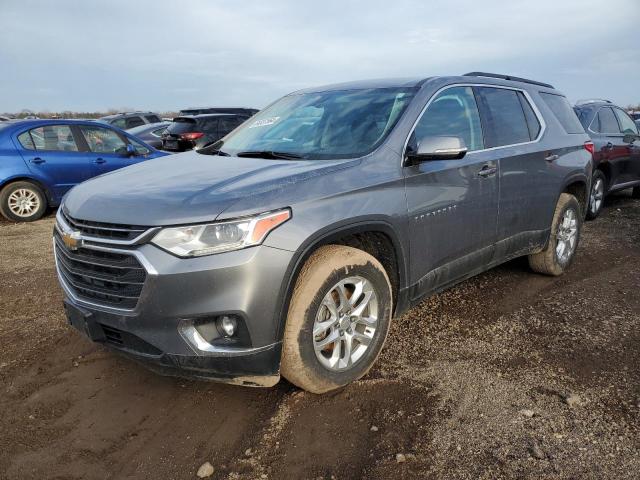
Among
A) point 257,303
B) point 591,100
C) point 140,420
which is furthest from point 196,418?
point 591,100

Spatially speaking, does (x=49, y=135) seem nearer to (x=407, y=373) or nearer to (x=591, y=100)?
(x=407, y=373)

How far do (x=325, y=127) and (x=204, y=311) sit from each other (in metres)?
1.70

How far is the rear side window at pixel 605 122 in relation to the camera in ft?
26.3

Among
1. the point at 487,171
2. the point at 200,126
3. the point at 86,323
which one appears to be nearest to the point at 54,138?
the point at 200,126

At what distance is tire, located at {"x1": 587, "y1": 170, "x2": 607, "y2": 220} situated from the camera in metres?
8.04

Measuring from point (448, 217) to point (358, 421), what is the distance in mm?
1457

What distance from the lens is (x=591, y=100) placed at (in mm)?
8438

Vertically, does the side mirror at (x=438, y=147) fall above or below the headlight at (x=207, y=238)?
above

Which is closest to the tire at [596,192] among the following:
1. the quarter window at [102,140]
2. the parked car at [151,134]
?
the quarter window at [102,140]

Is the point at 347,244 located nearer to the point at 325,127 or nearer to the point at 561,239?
the point at 325,127

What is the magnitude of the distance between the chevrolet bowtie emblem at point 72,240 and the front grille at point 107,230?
1.4 inches

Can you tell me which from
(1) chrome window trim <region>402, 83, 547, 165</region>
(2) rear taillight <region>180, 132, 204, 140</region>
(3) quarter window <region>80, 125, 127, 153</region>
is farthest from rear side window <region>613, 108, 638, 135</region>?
(3) quarter window <region>80, 125, 127, 153</region>

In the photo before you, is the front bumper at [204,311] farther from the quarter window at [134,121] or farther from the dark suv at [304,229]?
the quarter window at [134,121]

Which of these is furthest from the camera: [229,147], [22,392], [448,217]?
[229,147]
